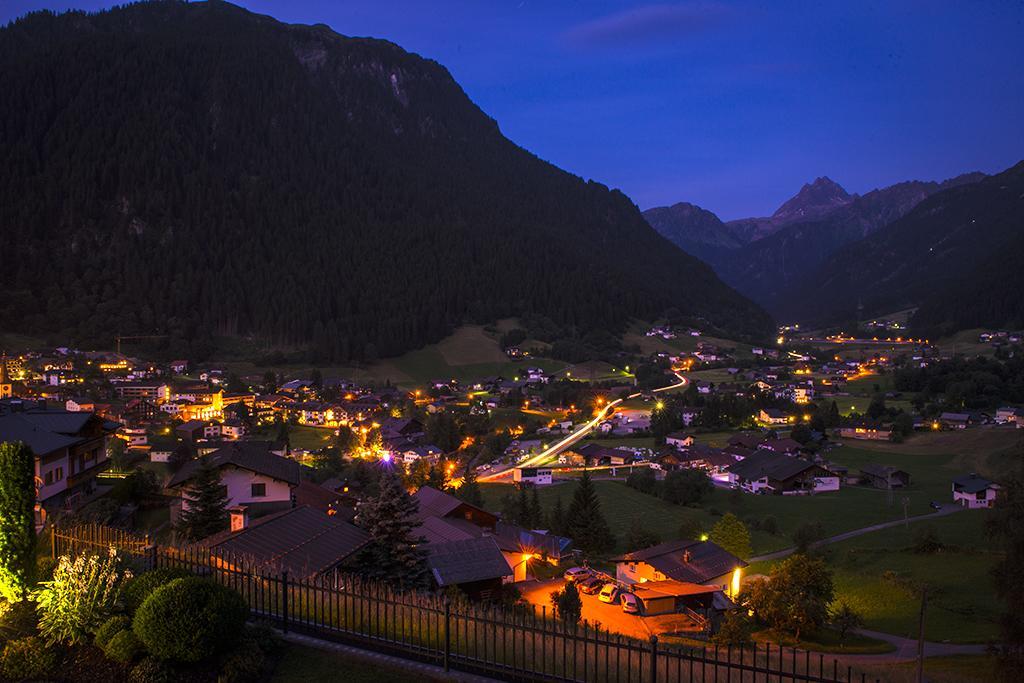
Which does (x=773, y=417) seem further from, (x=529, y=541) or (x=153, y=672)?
(x=153, y=672)

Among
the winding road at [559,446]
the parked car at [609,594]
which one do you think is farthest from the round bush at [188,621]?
the winding road at [559,446]

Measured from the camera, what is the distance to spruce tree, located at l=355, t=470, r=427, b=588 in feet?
55.6

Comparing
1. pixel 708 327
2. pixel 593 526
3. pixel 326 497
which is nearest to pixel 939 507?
pixel 593 526

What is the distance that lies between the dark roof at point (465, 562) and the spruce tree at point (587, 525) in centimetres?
1514

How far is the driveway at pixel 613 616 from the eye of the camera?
24.8 meters

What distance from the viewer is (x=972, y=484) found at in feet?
161

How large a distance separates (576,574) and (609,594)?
3.39 meters

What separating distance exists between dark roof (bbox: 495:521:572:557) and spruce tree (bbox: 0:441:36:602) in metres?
20.8

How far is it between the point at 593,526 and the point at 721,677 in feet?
87.4

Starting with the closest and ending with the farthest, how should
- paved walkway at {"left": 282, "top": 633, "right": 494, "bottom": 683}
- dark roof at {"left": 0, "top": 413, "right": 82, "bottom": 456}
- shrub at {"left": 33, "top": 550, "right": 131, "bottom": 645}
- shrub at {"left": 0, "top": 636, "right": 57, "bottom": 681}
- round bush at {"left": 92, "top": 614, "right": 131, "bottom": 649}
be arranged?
paved walkway at {"left": 282, "top": 633, "right": 494, "bottom": 683} → shrub at {"left": 0, "top": 636, "right": 57, "bottom": 681} → round bush at {"left": 92, "top": 614, "right": 131, "bottom": 649} → shrub at {"left": 33, "top": 550, "right": 131, "bottom": 645} → dark roof at {"left": 0, "top": 413, "right": 82, "bottom": 456}

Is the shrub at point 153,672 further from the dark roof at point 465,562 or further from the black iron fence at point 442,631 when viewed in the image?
the dark roof at point 465,562

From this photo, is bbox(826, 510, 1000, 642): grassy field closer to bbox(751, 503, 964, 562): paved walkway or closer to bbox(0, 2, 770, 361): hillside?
bbox(751, 503, 964, 562): paved walkway

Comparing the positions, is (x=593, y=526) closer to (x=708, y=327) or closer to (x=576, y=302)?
(x=576, y=302)

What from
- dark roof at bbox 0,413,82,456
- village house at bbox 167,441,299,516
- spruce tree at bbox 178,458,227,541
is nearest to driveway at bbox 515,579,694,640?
village house at bbox 167,441,299,516
